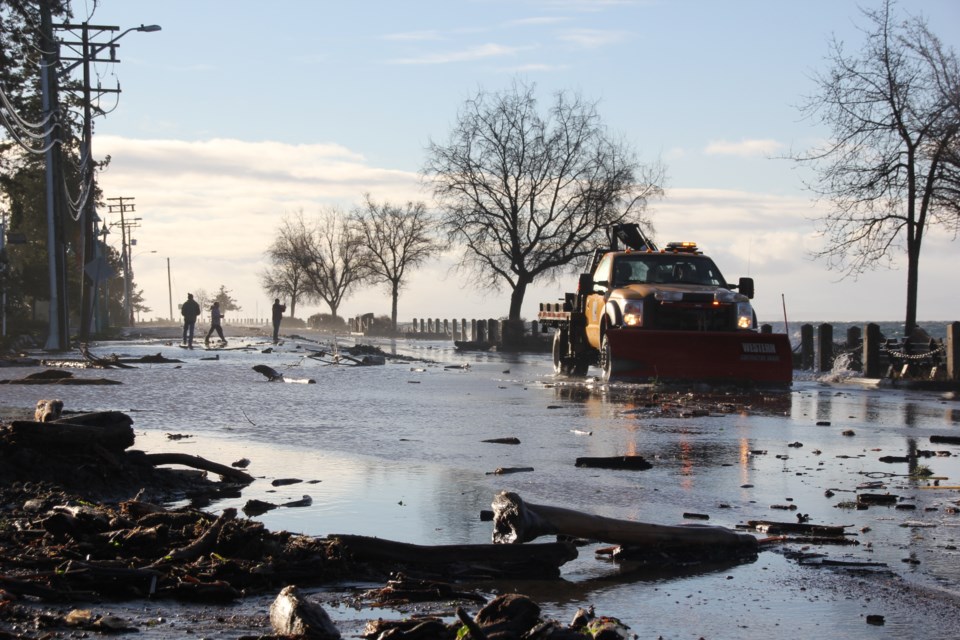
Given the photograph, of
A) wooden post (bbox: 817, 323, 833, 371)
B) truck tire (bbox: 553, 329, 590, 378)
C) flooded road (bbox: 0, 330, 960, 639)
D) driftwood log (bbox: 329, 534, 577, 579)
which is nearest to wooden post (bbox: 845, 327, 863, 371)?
wooden post (bbox: 817, 323, 833, 371)

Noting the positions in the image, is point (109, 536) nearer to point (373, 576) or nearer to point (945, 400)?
point (373, 576)

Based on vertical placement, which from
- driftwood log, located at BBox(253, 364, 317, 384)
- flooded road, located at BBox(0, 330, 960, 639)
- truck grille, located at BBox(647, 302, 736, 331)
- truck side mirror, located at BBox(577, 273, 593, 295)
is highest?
truck side mirror, located at BBox(577, 273, 593, 295)

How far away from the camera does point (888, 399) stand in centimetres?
1980

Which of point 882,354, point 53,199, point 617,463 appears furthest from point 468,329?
point 617,463

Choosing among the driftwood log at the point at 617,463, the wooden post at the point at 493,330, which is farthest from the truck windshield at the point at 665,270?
the wooden post at the point at 493,330

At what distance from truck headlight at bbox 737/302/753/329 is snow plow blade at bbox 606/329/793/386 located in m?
0.60

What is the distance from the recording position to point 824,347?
30.3 m

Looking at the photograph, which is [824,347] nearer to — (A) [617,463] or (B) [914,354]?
(B) [914,354]

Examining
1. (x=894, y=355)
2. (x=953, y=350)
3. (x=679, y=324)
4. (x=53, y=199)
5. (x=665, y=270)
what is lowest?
(x=894, y=355)

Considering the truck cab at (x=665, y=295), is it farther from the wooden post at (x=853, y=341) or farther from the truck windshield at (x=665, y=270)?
the wooden post at (x=853, y=341)

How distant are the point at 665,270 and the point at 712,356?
2978 millimetres

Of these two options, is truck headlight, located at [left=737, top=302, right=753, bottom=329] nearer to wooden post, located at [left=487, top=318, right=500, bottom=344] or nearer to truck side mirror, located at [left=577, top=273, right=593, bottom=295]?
truck side mirror, located at [left=577, top=273, right=593, bottom=295]

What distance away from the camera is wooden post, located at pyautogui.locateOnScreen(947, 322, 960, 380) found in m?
23.2

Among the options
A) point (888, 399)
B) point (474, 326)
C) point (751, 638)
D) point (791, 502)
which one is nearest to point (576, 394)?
point (888, 399)
